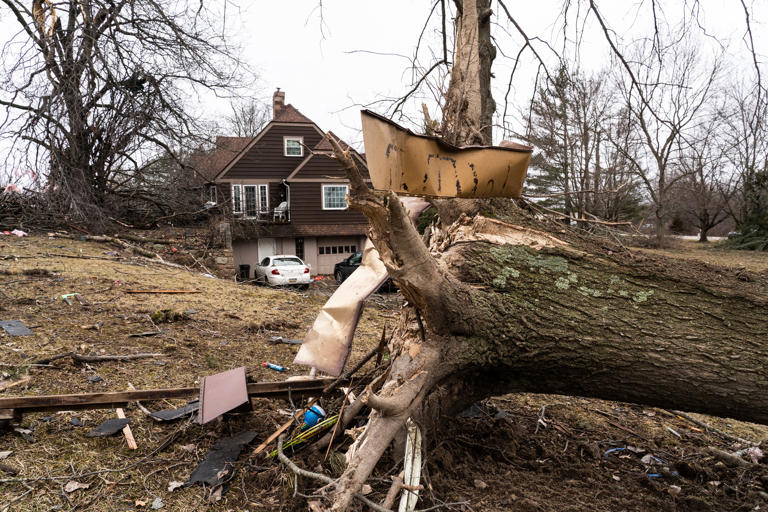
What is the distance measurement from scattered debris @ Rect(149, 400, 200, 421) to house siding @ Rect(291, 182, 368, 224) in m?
19.2

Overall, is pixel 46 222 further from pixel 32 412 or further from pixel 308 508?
pixel 308 508

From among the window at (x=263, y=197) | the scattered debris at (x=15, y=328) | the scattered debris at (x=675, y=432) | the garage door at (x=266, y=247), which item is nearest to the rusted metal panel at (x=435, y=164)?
the scattered debris at (x=675, y=432)

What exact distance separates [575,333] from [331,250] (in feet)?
70.3

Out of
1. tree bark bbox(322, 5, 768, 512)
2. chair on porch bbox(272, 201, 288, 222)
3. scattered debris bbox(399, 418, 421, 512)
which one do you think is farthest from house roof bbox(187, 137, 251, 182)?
scattered debris bbox(399, 418, 421, 512)

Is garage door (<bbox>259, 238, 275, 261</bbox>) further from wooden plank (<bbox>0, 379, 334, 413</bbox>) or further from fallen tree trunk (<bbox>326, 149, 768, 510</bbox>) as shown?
fallen tree trunk (<bbox>326, 149, 768, 510</bbox>)

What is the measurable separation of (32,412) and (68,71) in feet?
36.1

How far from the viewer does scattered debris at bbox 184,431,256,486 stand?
2.39m

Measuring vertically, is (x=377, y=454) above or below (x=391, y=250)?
below

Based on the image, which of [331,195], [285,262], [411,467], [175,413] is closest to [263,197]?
[331,195]

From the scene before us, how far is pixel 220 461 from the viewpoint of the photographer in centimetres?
254

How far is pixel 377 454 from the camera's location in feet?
6.41

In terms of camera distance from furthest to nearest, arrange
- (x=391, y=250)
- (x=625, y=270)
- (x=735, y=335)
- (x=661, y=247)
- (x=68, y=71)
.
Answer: (x=661, y=247) < (x=68, y=71) < (x=625, y=270) < (x=735, y=335) < (x=391, y=250)

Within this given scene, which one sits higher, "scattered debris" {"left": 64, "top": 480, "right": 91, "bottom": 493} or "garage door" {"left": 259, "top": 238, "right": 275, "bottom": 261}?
"garage door" {"left": 259, "top": 238, "right": 275, "bottom": 261}

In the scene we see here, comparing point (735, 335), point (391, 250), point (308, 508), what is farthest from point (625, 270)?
point (308, 508)
